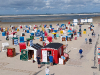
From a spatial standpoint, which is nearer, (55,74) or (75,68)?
(55,74)

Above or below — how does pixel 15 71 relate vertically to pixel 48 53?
below

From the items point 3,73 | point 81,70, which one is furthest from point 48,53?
point 3,73

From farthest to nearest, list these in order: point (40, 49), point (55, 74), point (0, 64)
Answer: point (40, 49)
point (0, 64)
point (55, 74)

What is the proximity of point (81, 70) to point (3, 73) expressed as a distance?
710cm

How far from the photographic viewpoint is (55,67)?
1389 centimetres

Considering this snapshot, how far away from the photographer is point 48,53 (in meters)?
15.1

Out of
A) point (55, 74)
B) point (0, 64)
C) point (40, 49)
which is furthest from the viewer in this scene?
point (40, 49)

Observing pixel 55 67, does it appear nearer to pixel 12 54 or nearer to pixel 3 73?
pixel 3 73

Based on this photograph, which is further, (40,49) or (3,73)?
(40,49)

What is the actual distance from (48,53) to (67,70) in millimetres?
3034

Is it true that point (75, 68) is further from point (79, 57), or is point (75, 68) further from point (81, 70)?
point (79, 57)

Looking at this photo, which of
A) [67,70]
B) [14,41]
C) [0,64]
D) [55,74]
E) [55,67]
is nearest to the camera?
[55,74]

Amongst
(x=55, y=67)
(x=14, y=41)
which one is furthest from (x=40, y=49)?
(x=14, y=41)

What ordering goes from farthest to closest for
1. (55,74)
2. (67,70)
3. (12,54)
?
(12,54) → (67,70) → (55,74)
